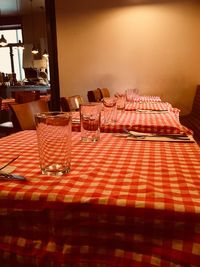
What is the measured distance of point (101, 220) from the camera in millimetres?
540

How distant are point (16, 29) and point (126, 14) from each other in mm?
5193

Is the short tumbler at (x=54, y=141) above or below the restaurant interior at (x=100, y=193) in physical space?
above

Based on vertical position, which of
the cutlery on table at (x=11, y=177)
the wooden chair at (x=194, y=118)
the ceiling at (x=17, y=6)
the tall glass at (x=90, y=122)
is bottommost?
the wooden chair at (x=194, y=118)

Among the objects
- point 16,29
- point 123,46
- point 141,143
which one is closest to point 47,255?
point 141,143

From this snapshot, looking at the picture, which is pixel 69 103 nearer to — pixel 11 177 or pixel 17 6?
pixel 11 177

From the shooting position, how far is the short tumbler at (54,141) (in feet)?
2.35

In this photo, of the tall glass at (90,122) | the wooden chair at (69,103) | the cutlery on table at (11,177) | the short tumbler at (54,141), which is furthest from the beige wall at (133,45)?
the cutlery on table at (11,177)

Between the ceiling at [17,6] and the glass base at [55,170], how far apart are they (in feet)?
20.5

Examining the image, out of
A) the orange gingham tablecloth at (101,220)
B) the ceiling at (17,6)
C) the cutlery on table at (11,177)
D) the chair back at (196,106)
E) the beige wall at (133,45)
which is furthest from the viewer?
the ceiling at (17,6)

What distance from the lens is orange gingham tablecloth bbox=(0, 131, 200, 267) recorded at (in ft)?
1.67

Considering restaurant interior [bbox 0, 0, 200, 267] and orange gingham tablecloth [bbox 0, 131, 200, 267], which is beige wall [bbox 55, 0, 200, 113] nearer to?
restaurant interior [bbox 0, 0, 200, 267]

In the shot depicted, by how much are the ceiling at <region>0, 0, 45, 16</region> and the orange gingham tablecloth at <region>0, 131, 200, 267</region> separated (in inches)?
252

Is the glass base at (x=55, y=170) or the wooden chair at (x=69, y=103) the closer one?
the glass base at (x=55, y=170)

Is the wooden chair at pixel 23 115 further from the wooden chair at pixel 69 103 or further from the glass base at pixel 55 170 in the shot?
the glass base at pixel 55 170
